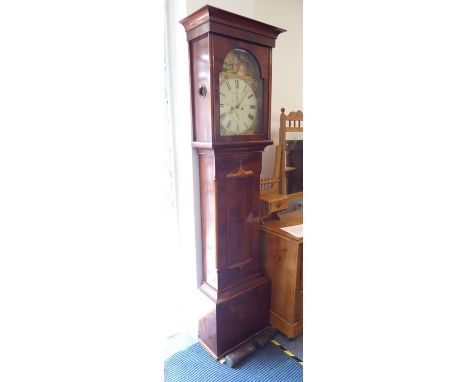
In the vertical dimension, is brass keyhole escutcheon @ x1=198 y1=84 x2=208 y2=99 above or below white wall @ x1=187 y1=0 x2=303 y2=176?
below

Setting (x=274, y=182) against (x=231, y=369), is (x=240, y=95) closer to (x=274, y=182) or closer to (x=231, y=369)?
(x=274, y=182)

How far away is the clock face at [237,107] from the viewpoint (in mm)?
1451

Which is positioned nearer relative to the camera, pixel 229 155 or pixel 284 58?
pixel 229 155

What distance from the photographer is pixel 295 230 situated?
1.77 m

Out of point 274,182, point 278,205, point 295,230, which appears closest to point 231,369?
point 295,230

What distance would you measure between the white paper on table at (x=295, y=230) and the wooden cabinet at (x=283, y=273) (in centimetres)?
3

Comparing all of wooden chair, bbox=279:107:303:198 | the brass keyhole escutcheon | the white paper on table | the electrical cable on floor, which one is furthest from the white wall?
the electrical cable on floor

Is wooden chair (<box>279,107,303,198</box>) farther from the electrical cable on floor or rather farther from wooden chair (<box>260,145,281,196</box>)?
the electrical cable on floor

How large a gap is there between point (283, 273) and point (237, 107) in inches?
38.1

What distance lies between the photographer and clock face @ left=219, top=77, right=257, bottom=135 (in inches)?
57.1

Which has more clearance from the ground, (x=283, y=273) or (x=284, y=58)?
(x=284, y=58)

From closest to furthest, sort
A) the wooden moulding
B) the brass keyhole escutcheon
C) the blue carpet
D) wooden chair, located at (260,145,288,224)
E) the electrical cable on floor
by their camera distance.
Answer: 1. the wooden moulding
2. the brass keyhole escutcheon
3. the blue carpet
4. the electrical cable on floor
5. wooden chair, located at (260,145,288,224)

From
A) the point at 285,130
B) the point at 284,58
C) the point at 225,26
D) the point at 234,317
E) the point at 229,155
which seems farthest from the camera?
the point at 284,58
